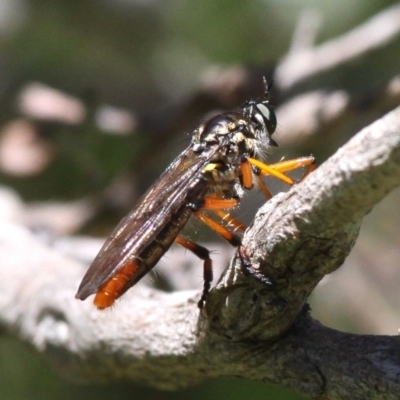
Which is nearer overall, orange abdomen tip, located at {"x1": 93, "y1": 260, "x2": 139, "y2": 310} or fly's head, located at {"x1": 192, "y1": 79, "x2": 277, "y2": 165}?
orange abdomen tip, located at {"x1": 93, "y1": 260, "x2": 139, "y2": 310}

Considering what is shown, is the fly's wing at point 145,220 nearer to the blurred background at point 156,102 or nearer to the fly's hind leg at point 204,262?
the fly's hind leg at point 204,262

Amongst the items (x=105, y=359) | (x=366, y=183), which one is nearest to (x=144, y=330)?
(x=105, y=359)

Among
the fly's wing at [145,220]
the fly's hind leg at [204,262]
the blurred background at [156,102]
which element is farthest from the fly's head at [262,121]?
the fly's hind leg at [204,262]

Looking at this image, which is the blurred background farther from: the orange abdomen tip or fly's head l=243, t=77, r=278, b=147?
the orange abdomen tip

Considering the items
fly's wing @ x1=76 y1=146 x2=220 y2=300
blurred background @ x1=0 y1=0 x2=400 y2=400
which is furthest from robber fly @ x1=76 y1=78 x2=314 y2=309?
blurred background @ x1=0 y1=0 x2=400 y2=400

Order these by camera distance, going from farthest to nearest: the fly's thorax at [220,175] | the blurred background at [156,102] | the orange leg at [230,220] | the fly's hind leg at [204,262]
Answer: the blurred background at [156,102] → the fly's thorax at [220,175] → the orange leg at [230,220] → the fly's hind leg at [204,262]

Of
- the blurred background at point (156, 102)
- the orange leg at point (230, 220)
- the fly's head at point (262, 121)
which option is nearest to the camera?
the orange leg at point (230, 220)
